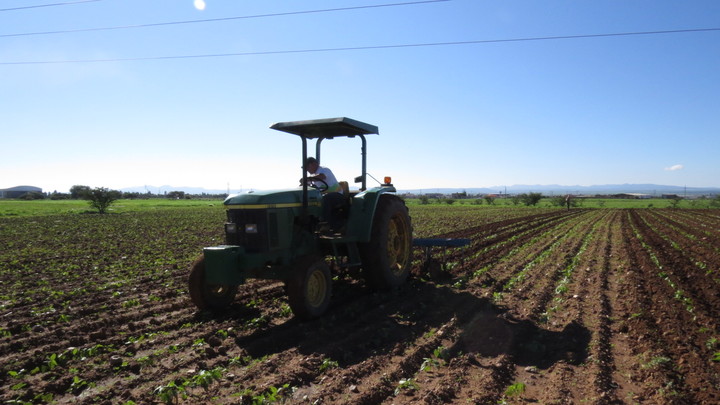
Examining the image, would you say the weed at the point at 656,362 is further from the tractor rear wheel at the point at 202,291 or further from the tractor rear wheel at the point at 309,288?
the tractor rear wheel at the point at 202,291

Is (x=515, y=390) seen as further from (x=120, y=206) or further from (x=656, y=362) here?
(x=120, y=206)

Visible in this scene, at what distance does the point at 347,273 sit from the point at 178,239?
377 inches

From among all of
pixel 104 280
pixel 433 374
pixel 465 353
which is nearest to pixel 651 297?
pixel 465 353

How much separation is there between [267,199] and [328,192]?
4.26 feet

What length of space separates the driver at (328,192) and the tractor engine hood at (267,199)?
1.78 feet

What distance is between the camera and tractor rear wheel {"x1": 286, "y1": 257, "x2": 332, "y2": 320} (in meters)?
5.09

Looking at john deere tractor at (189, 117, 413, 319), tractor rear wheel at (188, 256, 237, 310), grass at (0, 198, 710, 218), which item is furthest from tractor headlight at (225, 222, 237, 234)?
grass at (0, 198, 710, 218)

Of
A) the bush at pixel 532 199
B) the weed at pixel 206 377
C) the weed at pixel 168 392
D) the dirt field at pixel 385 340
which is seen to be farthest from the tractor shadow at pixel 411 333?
the bush at pixel 532 199

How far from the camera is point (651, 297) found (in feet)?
21.3

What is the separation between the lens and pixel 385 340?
476cm

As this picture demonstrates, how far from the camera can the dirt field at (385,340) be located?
3.55 meters

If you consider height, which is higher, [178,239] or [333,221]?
[333,221]

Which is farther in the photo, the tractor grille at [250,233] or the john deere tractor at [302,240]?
the tractor grille at [250,233]

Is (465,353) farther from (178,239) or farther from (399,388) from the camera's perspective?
(178,239)
